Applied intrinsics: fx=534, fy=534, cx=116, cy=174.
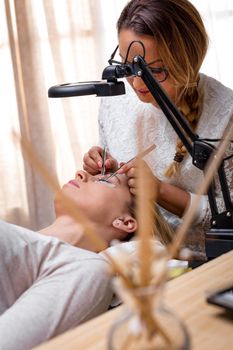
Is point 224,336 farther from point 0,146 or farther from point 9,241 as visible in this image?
point 0,146

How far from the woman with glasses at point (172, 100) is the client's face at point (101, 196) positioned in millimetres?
Result: 43

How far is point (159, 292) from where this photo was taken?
0.53 m

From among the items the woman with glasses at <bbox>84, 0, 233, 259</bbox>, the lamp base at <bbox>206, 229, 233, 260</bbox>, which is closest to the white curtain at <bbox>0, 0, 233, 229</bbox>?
the woman with glasses at <bbox>84, 0, 233, 259</bbox>

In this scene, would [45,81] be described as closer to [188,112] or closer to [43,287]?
[188,112]

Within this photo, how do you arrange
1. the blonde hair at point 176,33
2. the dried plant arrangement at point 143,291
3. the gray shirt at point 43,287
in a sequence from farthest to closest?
the blonde hair at point 176,33
the gray shirt at point 43,287
the dried plant arrangement at point 143,291

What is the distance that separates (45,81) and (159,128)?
109cm

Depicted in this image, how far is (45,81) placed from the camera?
8.73 feet

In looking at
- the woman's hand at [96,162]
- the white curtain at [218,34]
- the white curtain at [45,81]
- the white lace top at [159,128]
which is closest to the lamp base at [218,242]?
the white lace top at [159,128]

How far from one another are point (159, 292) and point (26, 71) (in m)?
2.23

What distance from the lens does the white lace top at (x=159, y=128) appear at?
1.61 metres

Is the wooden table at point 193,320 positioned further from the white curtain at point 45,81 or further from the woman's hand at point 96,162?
the white curtain at point 45,81

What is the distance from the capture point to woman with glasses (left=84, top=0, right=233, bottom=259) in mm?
1430

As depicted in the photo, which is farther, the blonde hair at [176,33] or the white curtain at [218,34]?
the white curtain at [218,34]

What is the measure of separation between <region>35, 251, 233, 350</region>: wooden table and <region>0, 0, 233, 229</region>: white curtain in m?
1.80
